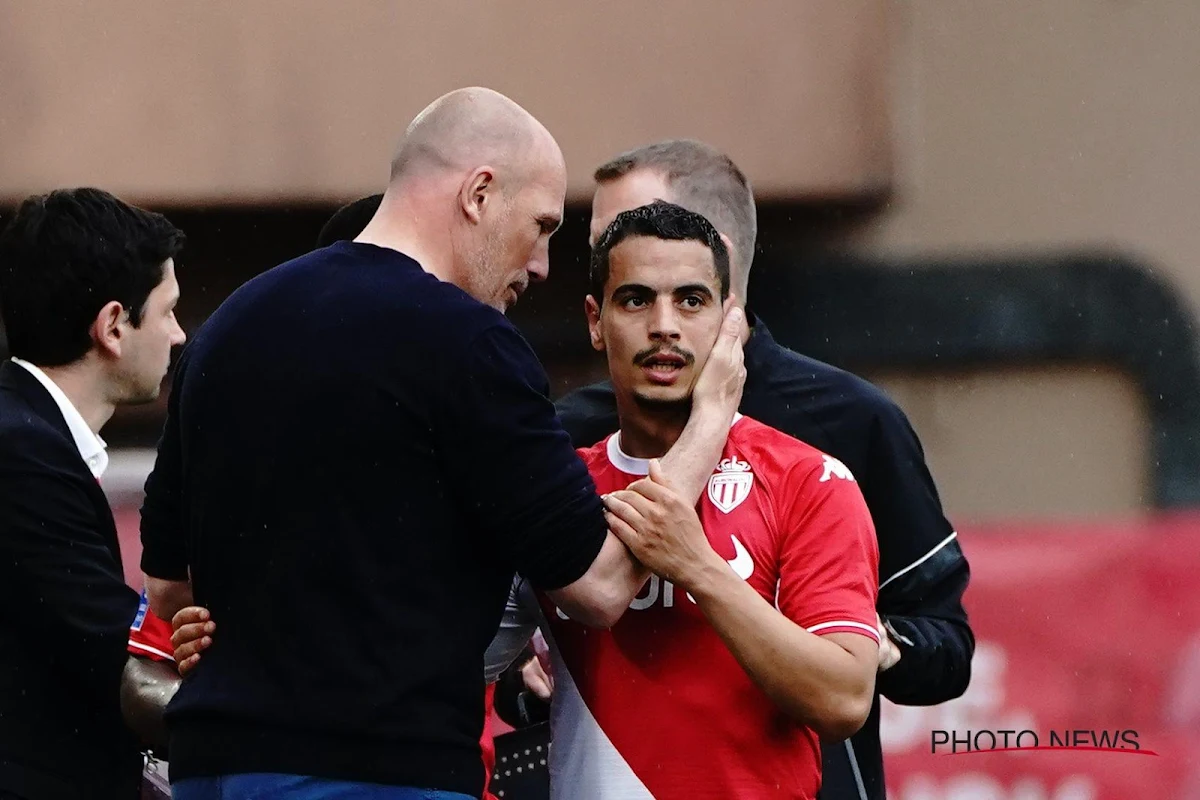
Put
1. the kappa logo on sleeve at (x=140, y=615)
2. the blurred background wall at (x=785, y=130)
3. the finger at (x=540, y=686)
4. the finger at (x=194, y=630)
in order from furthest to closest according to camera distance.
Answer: the blurred background wall at (x=785, y=130)
the finger at (x=540, y=686)
the kappa logo on sleeve at (x=140, y=615)
the finger at (x=194, y=630)

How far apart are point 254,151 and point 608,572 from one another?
524 centimetres

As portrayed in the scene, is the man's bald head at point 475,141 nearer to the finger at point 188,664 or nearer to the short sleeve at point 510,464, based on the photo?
the short sleeve at point 510,464

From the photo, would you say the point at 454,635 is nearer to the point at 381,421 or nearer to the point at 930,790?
the point at 381,421

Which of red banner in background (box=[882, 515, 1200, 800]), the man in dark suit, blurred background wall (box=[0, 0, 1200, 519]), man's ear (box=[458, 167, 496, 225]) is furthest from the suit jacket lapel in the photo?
blurred background wall (box=[0, 0, 1200, 519])

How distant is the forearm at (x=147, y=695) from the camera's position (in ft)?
7.96

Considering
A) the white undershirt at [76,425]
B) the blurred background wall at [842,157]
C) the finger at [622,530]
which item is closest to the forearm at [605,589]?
the finger at [622,530]

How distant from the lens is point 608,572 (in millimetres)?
2049

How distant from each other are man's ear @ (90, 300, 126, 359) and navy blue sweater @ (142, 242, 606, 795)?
74cm

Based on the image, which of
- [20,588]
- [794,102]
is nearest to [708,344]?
[20,588]

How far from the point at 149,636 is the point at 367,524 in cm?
75

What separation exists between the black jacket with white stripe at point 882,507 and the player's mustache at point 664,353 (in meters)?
0.50

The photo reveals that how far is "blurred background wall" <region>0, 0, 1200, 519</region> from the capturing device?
6797 millimetres

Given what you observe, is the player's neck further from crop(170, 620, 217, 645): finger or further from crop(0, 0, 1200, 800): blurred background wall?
crop(0, 0, 1200, 800): blurred background wall

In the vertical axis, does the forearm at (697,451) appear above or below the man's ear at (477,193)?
below
